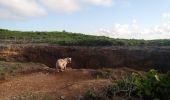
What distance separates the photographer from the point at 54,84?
14.4m

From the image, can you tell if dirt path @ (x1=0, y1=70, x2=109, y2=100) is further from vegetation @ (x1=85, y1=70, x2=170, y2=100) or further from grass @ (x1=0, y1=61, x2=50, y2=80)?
vegetation @ (x1=85, y1=70, x2=170, y2=100)

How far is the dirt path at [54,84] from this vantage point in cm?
1168

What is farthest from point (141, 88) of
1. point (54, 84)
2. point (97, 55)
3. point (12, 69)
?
point (97, 55)

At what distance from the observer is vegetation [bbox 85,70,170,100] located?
9344 mm

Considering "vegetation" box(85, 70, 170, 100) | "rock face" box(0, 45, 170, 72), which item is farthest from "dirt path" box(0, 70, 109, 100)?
"rock face" box(0, 45, 170, 72)

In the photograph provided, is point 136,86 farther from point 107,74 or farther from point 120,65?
point 120,65

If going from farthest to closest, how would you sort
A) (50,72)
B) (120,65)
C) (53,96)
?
(120,65) → (50,72) → (53,96)

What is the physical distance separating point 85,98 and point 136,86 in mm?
1308

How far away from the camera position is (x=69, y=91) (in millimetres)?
11664

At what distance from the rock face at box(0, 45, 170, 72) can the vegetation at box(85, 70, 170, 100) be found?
10.7 m

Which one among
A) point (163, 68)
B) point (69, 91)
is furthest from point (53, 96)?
point (163, 68)

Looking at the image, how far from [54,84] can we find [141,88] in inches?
208

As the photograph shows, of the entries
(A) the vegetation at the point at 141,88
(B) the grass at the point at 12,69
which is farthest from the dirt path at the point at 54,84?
(A) the vegetation at the point at 141,88

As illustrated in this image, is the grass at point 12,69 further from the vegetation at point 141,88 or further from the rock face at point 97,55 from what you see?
the vegetation at point 141,88
